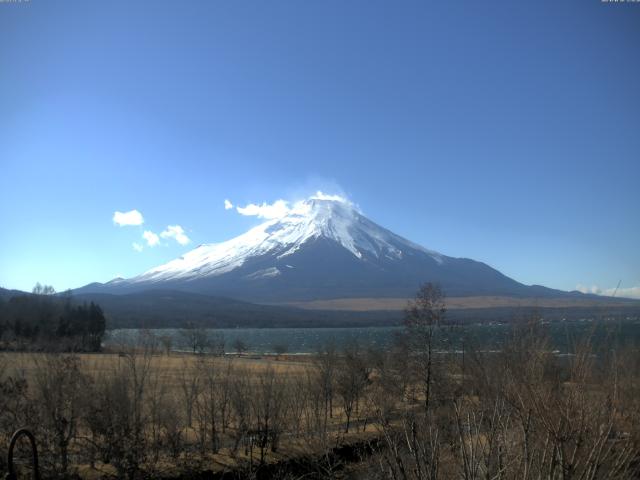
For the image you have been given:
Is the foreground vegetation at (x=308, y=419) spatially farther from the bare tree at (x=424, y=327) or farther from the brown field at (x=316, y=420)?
the bare tree at (x=424, y=327)

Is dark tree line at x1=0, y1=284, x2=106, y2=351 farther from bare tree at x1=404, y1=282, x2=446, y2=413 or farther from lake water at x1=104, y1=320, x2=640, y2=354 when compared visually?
bare tree at x1=404, y1=282, x2=446, y2=413

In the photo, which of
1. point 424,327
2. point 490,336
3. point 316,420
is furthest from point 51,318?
point 316,420

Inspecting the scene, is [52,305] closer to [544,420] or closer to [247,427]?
[247,427]

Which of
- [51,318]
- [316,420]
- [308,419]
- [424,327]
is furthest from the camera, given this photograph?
[51,318]

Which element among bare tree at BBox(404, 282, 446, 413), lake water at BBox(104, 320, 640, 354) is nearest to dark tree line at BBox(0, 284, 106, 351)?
lake water at BBox(104, 320, 640, 354)

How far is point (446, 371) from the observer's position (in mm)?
29891

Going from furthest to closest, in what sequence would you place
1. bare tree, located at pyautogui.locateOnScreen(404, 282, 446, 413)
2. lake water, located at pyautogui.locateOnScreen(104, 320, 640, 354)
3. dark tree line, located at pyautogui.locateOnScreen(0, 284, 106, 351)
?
dark tree line, located at pyautogui.locateOnScreen(0, 284, 106, 351) → bare tree, located at pyautogui.locateOnScreen(404, 282, 446, 413) → lake water, located at pyautogui.locateOnScreen(104, 320, 640, 354)

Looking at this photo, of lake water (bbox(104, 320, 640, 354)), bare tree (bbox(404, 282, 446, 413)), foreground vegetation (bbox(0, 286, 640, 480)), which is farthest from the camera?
bare tree (bbox(404, 282, 446, 413))

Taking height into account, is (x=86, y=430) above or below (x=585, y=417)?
below

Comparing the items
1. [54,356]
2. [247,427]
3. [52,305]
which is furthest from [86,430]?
[52,305]

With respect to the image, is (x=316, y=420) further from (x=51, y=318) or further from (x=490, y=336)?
(x=51, y=318)

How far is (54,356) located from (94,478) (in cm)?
370

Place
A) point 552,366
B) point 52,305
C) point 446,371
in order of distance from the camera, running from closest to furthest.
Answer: point 552,366 < point 446,371 < point 52,305

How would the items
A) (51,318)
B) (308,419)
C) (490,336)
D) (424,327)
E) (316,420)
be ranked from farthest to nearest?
(51,318), (490,336), (424,327), (316,420), (308,419)
